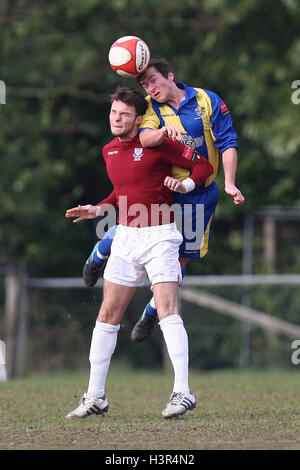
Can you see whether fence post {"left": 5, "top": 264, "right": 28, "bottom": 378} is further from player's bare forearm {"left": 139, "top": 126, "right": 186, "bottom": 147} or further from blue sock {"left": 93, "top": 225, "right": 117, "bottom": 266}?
player's bare forearm {"left": 139, "top": 126, "right": 186, "bottom": 147}

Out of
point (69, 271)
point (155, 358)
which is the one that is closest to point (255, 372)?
point (155, 358)

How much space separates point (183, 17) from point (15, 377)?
779 cm

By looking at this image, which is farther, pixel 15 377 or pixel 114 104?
pixel 15 377

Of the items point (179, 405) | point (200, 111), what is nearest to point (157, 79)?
point (200, 111)

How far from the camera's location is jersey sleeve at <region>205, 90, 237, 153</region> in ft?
22.0

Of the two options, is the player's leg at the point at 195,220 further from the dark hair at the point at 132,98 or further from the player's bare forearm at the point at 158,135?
the dark hair at the point at 132,98

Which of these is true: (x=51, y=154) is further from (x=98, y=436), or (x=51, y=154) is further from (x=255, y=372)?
(x=98, y=436)

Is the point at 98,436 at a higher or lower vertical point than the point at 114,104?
lower

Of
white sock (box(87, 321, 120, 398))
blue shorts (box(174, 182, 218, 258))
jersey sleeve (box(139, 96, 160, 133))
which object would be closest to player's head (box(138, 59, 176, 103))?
jersey sleeve (box(139, 96, 160, 133))

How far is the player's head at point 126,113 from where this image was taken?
6.29m

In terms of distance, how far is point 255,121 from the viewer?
51.7ft
